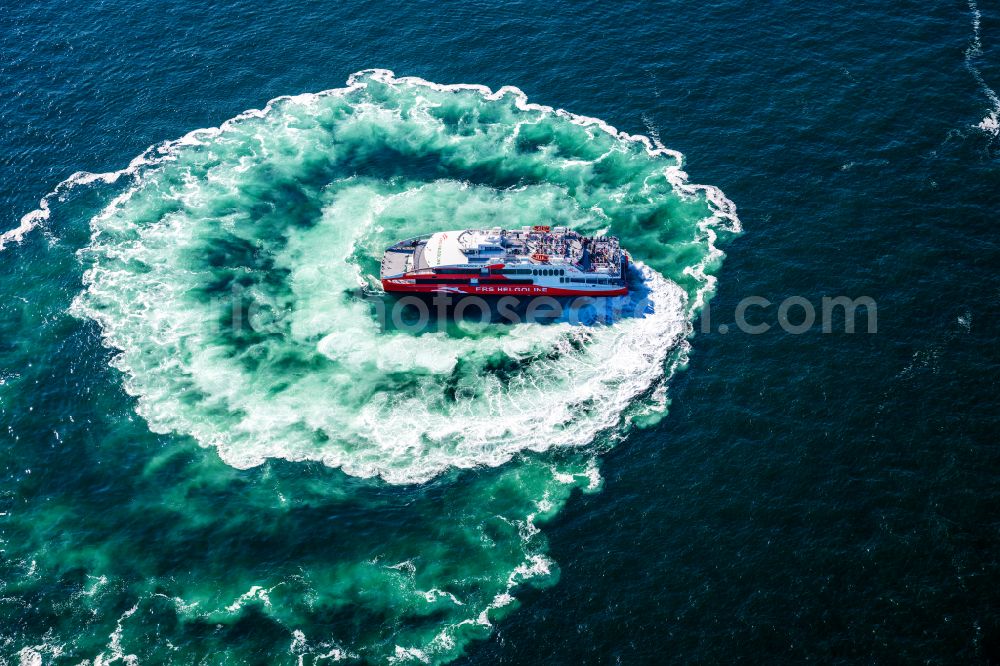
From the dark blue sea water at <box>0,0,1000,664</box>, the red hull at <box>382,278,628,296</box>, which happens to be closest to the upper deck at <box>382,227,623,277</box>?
the red hull at <box>382,278,628,296</box>

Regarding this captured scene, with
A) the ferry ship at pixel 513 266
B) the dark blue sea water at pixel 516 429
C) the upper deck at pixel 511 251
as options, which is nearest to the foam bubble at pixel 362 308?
the dark blue sea water at pixel 516 429

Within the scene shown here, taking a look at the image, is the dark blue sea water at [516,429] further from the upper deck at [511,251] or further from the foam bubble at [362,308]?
the upper deck at [511,251]

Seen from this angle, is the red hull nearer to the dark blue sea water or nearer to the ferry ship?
the ferry ship

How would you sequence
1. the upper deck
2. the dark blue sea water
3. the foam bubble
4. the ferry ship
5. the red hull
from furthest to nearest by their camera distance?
the red hull → the upper deck → the ferry ship → the foam bubble → the dark blue sea water

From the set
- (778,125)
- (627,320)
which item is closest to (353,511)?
(627,320)

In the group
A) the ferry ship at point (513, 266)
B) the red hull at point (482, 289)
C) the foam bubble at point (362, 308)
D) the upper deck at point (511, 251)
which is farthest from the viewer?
the red hull at point (482, 289)

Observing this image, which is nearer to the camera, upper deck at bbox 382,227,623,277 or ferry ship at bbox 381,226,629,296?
ferry ship at bbox 381,226,629,296

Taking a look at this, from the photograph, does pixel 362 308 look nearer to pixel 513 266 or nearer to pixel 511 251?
pixel 513 266

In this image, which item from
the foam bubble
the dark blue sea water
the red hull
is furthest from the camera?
the red hull
